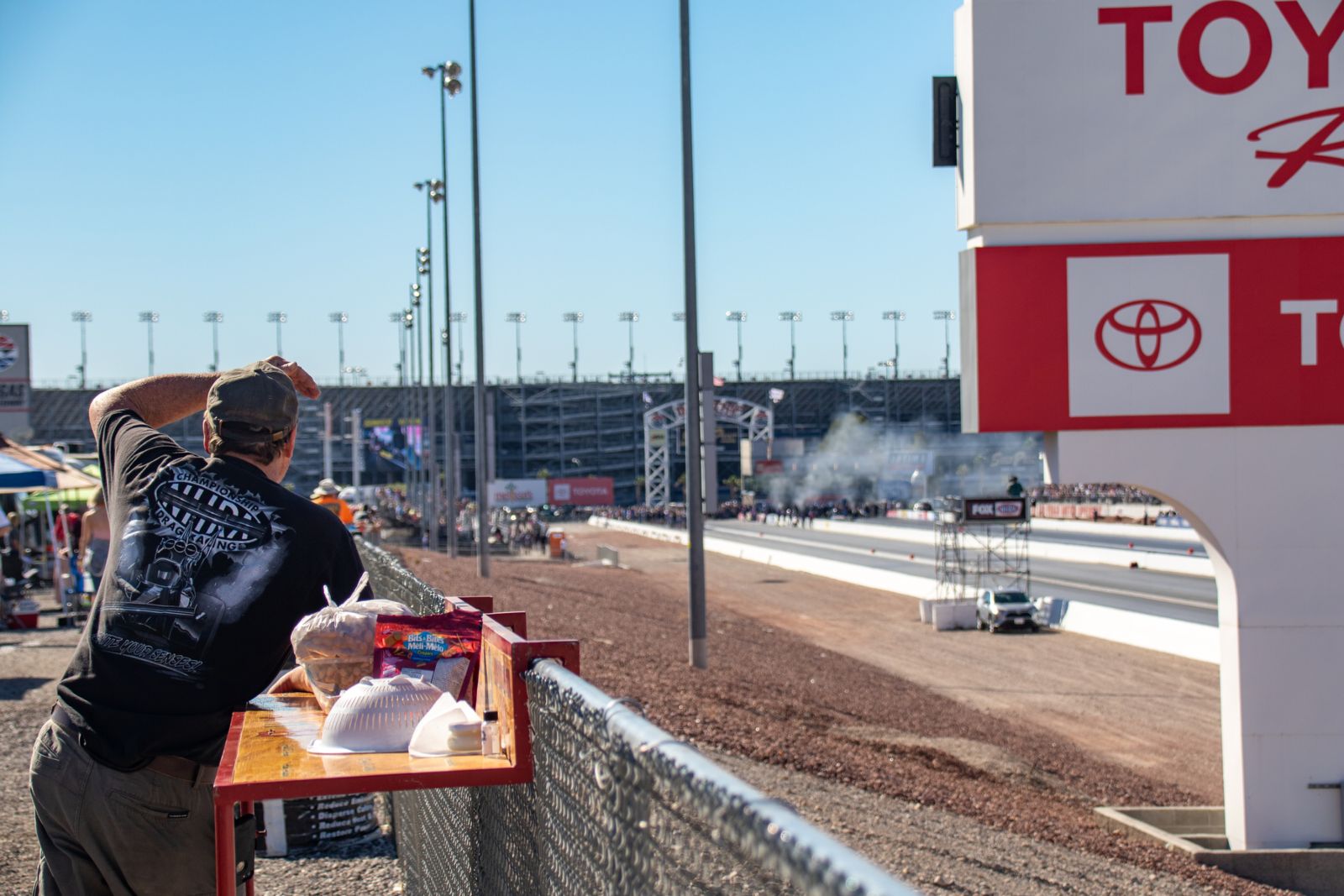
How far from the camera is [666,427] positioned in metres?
117

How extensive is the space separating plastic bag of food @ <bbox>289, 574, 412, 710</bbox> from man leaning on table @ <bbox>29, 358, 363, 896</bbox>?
8.9 inches

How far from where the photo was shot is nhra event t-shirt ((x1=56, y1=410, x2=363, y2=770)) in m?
3.34

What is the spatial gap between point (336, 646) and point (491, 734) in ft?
1.46

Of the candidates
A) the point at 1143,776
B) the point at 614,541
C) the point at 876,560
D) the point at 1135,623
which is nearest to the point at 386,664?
the point at 1143,776

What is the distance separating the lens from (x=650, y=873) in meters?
2.12

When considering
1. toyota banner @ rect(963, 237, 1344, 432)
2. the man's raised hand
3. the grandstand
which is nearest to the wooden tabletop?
the man's raised hand

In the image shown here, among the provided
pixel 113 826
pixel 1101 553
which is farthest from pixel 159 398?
pixel 1101 553

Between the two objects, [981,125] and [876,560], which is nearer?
[981,125]

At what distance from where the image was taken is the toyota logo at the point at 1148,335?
13156 mm

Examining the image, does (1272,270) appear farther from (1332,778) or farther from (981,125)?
(1332,778)

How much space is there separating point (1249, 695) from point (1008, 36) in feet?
22.9

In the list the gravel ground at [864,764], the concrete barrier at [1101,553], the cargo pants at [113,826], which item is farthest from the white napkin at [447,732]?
the concrete barrier at [1101,553]

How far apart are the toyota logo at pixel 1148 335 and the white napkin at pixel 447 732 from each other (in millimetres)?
11420

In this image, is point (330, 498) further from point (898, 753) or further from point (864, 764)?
point (898, 753)
